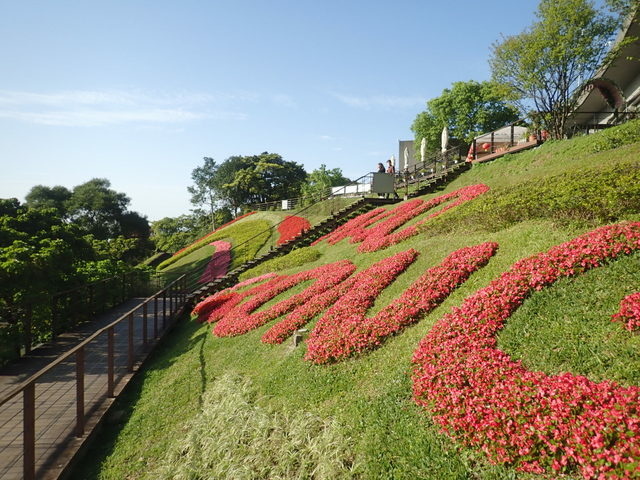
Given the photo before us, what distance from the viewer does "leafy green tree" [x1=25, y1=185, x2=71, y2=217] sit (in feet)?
178

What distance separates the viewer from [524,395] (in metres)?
4.21

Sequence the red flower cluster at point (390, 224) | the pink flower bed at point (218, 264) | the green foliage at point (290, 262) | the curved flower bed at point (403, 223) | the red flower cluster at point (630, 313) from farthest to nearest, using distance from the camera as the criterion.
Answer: the pink flower bed at point (218, 264), the green foliage at point (290, 262), the red flower cluster at point (390, 224), the curved flower bed at point (403, 223), the red flower cluster at point (630, 313)

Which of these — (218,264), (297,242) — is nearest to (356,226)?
(297,242)

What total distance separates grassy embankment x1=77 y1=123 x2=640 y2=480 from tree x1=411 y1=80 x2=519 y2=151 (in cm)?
5007

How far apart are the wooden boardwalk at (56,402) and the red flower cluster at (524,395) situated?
5584 mm

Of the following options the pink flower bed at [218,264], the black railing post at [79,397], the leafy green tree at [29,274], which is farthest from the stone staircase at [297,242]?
the black railing post at [79,397]

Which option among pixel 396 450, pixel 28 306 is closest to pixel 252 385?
pixel 396 450

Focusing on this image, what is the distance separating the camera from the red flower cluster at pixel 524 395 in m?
3.46

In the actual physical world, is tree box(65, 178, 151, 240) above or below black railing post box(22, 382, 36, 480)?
above

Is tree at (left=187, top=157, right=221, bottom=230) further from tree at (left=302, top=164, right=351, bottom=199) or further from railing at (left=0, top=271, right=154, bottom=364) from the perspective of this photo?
railing at (left=0, top=271, right=154, bottom=364)

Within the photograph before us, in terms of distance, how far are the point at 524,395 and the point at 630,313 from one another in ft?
6.91

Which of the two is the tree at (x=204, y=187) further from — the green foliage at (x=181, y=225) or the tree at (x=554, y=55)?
the tree at (x=554, y=55)

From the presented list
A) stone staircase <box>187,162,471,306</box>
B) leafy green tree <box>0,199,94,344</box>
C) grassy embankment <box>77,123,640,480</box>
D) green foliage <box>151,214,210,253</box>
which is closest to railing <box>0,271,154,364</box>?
leafy green tree <box>0,199,94,344</box>

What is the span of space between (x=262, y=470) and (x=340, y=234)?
646 inches
